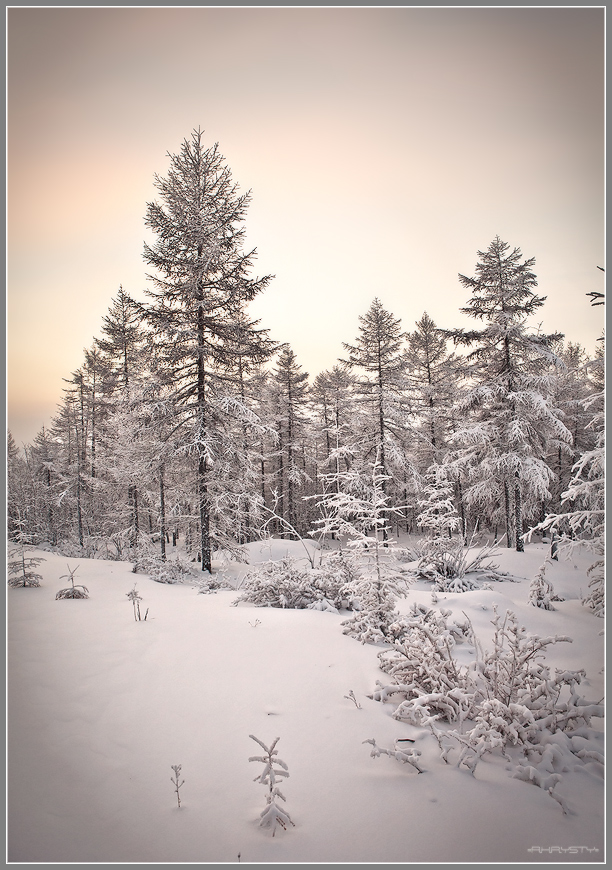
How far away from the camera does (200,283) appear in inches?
431

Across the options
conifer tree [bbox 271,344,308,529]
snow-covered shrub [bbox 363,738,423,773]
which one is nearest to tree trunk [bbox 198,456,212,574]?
snow-covered shrub [bbox 363,738,423,773]

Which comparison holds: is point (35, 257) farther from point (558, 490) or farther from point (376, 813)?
point (558, 490)

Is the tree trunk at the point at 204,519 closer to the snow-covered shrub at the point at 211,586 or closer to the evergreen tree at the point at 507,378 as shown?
the snow-covered shrub at the point at 211,586

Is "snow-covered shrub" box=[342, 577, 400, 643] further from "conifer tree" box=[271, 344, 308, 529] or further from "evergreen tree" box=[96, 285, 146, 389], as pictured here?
"conifer tree" box=[271, 344, 308, 529]

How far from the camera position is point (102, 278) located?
5922 millimetres

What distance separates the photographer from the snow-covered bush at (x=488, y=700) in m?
2.57

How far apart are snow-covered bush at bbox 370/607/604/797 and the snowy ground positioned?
0.16 meters

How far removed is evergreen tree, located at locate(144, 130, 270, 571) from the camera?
10.6 metres

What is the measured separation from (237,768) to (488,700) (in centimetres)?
187

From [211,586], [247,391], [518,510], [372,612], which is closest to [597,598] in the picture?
[372,612]

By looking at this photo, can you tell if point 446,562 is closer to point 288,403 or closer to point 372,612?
point 372,612

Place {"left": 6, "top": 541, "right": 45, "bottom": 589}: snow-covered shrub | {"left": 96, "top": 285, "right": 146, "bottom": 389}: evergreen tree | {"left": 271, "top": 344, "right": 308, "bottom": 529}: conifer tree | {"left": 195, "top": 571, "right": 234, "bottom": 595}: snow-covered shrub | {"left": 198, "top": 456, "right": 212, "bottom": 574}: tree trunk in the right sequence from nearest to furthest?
{"left": 6, "top": 541, "right": 45, "bottom": 589}: snow-covered shrub < {"left": 195, "top": 571, "right": 234, "bottom": 595}: snow-covered shrub < {"left": 198, "top": 456, "right": 212, "bottom": 574}: tree trunk < {"left": 96, "top": 285, "right": 146, "bottom": 389}: evergreen tree < {"left": 271, "top": 344, "right": 308, "bottom": 529}: conifer tree

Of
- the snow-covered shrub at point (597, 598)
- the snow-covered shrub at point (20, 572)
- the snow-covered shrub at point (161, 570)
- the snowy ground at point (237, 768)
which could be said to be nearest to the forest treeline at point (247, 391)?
the snow-covered shrub at point (20, 572)

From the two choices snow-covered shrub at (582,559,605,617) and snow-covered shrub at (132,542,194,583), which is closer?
snow-covered shrub at (582,559,605,617)
